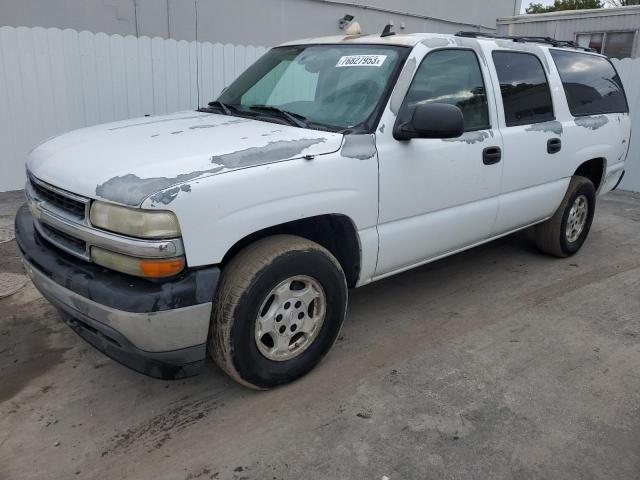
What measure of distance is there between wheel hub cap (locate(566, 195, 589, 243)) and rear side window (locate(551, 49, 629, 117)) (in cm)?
83

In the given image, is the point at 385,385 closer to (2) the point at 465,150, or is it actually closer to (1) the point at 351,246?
(1) the point at 351,246

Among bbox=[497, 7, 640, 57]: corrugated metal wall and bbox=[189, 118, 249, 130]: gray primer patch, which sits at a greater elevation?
bbox=[497, 7, 640, 57]: corrugated metal wall

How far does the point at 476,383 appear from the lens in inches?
126

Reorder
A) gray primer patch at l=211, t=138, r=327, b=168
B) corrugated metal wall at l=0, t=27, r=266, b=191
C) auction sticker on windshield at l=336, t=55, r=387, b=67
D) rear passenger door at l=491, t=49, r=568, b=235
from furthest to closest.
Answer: corrugated metal wall at l=0, t=27, r=266, b=191
rear passenger door at l=491, t=49, r=568, b=235
auction sticker on windshield at l=336, t=55, r=387, b=67
gray primer patch at l=211, t=138, r=327, b=168

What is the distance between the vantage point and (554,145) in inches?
179

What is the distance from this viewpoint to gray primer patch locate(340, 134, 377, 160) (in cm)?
304

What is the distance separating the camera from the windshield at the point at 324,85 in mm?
3318

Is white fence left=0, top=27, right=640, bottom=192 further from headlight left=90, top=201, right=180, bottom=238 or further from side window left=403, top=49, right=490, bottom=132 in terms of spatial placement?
headlight left=90, top=201, right=180, bottom=238

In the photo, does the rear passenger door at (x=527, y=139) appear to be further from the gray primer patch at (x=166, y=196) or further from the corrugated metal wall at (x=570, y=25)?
the corrugated metal wall at (x=570, y=25)

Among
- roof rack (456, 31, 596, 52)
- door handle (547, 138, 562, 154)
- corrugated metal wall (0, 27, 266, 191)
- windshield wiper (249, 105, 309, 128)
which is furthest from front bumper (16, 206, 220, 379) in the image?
corrugated metal wall (0, 27, 266, 191)

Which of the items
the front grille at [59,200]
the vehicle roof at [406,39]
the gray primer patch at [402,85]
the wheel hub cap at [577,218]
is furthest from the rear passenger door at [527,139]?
the front grille at [59,200]

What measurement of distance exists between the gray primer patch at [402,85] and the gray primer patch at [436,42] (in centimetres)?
22

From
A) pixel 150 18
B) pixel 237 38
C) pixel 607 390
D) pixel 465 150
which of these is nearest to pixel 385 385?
pixel 607 390

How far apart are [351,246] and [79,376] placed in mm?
1771
